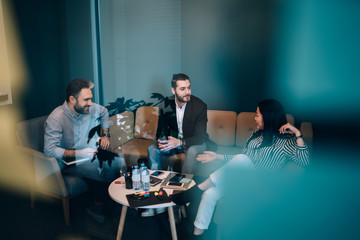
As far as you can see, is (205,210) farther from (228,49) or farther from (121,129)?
(228,49)

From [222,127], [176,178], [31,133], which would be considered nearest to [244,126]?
[222,127]

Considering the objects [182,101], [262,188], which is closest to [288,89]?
[182,101]

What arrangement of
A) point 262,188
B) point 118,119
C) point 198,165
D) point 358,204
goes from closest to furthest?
point 262,188 < point 358,204 < point 198,165 < point 118,119

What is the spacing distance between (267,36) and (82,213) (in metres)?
2.69

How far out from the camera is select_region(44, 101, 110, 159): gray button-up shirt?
245 cm

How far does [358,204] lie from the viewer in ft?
8.19

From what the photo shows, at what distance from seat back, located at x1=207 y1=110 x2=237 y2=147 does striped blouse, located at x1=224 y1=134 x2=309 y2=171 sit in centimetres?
88

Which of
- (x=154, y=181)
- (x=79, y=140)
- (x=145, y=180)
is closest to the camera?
(x=145, y=180)

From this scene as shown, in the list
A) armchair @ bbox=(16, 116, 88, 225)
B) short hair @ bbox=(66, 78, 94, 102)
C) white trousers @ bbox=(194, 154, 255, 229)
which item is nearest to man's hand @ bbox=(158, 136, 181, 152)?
white trousers @ bbox=(194, 154, 255, 229)

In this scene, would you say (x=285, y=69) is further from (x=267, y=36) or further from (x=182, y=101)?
(x=182, y=101)

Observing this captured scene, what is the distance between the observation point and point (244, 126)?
10.1 feet

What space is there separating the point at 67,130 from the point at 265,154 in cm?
179

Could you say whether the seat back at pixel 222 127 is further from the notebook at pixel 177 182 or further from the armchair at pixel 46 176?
the armchair at pixel 46 176

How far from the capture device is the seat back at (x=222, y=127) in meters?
3.13
